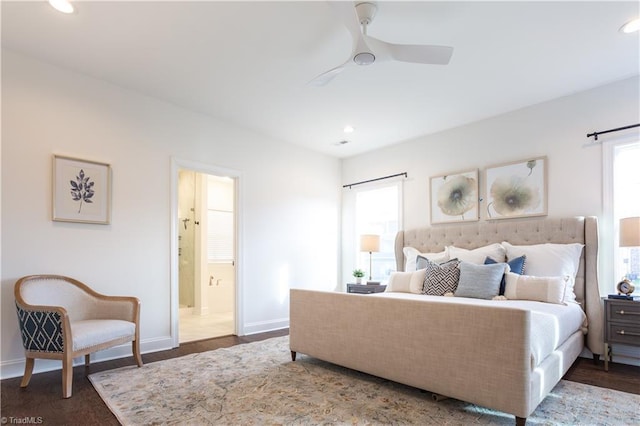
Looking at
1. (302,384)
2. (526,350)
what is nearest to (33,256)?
(302,384)

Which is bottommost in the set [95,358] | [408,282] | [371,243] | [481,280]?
[95,358]

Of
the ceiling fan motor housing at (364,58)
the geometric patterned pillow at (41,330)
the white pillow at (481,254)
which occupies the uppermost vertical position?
the ceiling fan motor housing at (364,58)

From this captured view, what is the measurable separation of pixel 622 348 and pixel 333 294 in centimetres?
281

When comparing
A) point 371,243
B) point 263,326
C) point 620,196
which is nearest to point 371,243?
point 371,243

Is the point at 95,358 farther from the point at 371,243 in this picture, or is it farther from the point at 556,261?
the point at 556,261

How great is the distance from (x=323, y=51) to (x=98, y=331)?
2.91 meters

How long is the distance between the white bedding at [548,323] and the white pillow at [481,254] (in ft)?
2.26

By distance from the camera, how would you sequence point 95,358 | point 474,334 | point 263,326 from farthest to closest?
point 263,326 < point 95,358 < point 474,334

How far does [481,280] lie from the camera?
3488 mm

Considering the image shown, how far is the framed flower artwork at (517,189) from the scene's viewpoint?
13.0ft

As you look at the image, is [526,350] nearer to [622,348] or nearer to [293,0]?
[622,348]

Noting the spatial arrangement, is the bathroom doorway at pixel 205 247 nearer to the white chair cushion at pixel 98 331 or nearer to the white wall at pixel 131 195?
the white wall at pixel 131 195

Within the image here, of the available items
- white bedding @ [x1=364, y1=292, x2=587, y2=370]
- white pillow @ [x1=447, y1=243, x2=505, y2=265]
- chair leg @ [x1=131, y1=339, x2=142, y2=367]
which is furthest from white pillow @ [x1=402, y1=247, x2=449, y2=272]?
chair leg @ [x1=131, y1=339, x2=142, y2=367]

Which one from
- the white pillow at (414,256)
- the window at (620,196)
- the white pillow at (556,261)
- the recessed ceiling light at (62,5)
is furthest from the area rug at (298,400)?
the recessed ceiling light at (62,5)
